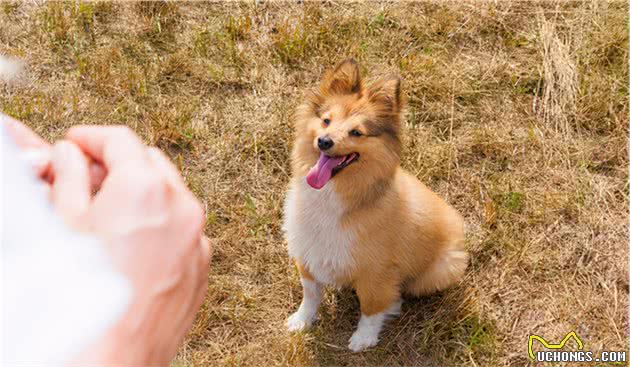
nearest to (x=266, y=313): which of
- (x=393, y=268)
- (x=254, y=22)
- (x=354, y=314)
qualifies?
(x=354, y=314)

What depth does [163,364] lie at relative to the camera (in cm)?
61

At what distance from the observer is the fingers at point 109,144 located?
645mm

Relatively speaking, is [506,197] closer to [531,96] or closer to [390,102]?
[531,96]

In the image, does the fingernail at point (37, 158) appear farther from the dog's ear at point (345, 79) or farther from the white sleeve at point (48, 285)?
the dog's ear at point (345, 79)

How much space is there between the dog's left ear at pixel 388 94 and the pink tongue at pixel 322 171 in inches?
11.3

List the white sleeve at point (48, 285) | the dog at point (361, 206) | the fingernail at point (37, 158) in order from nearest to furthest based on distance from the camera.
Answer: the white sleeve at point (48, 285), the fingernail at point (37, 158), the dog at point (361, 206)

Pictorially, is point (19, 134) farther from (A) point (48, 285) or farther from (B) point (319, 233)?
(B) point (319, 233)

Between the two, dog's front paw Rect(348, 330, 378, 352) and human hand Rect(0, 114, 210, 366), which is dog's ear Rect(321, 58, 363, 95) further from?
human hand Rect(0, 114, 210, 366)

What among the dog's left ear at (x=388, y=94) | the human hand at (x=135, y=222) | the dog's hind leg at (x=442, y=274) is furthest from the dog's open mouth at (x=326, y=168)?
the human hand at (x=135, y=222)

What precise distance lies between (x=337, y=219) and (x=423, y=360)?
0.89 m

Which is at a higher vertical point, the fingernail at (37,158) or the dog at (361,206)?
the fingernail at (37,158)

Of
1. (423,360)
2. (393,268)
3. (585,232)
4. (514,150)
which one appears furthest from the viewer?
(514,150)

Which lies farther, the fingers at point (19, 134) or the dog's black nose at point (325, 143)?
the dog's black nose at point (325, 143)

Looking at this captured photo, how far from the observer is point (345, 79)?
2.69m
